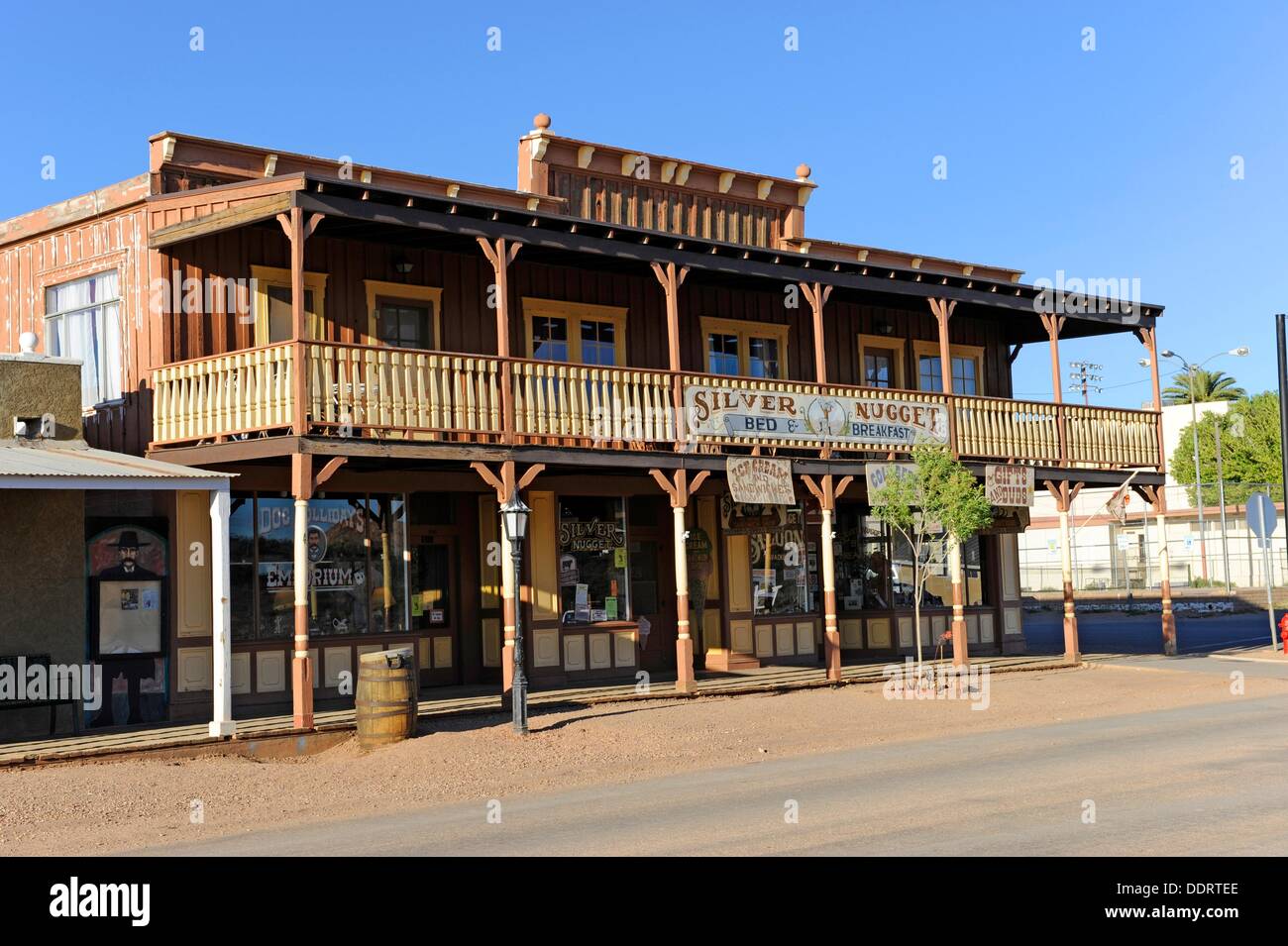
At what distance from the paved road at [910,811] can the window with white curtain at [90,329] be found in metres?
9.17

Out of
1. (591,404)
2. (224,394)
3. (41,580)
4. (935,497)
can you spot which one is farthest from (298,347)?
(935,497)

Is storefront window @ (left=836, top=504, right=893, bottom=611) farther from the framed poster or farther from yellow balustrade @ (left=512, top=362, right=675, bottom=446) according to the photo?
the framed poster

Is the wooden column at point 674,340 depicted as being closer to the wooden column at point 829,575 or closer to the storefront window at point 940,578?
the wooden column at point 829,575

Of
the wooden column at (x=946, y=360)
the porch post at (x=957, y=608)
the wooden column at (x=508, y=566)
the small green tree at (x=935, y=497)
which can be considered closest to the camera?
the wooden column at (x=508, y=566)

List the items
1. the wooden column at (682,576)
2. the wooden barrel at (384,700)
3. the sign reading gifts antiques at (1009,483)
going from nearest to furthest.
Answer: the wooden barrel at (384,700), the wooden column at (682,576), the sign reading gifts antiques at (1009,483)

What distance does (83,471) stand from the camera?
14.2 metres

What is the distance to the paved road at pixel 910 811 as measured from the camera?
29.2 feet

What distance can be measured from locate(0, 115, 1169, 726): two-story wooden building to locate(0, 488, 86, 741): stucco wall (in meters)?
1.32

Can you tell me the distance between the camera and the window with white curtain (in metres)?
18.1

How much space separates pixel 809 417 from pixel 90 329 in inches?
403

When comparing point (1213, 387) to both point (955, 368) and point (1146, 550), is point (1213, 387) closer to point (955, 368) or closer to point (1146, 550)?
point (1146, 550)

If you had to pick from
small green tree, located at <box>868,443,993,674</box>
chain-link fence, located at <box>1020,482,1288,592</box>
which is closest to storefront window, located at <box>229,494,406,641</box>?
small green tree, located at <box>868,443,993,674</box>

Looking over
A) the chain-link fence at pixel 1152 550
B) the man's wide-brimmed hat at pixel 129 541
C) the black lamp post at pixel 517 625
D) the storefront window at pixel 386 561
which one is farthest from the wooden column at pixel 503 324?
the chain-link fence at pixel 1152 550
